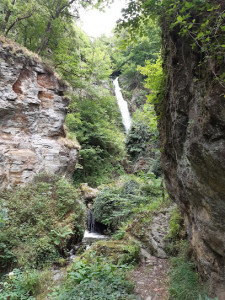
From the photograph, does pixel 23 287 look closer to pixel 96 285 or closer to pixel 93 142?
pixel 96 285

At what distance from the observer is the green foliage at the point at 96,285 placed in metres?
3.61

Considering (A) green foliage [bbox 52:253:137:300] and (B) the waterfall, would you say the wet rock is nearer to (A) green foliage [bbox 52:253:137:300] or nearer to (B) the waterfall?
(B) the waterfall

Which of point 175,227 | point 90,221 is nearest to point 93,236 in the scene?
point 90,221

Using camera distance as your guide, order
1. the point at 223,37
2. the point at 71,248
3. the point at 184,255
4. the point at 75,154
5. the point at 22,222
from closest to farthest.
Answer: the point at 223,37 < the point at 184,255 < the point at 22,222 < the point at 71,248 < the point at 75,154

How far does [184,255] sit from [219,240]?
248cm

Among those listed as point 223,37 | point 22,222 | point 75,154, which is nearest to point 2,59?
point 75,154

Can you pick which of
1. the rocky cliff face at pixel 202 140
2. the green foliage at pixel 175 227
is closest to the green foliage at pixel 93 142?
the green foliage at pixel 175 227

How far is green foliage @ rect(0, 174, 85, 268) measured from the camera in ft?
19.7

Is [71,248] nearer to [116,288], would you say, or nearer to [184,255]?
[116,288]

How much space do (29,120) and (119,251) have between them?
762cm

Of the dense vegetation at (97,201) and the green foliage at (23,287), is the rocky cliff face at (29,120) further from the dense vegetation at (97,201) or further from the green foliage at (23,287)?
the green foliage at (23,287)

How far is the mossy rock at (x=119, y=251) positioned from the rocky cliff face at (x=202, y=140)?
7.44 ft

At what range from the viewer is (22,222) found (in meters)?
6.97

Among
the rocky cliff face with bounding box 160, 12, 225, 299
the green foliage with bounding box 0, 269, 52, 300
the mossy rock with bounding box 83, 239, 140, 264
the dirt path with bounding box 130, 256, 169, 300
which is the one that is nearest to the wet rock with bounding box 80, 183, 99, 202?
the mossy rock with bounding box 83, 239, 140, 264
